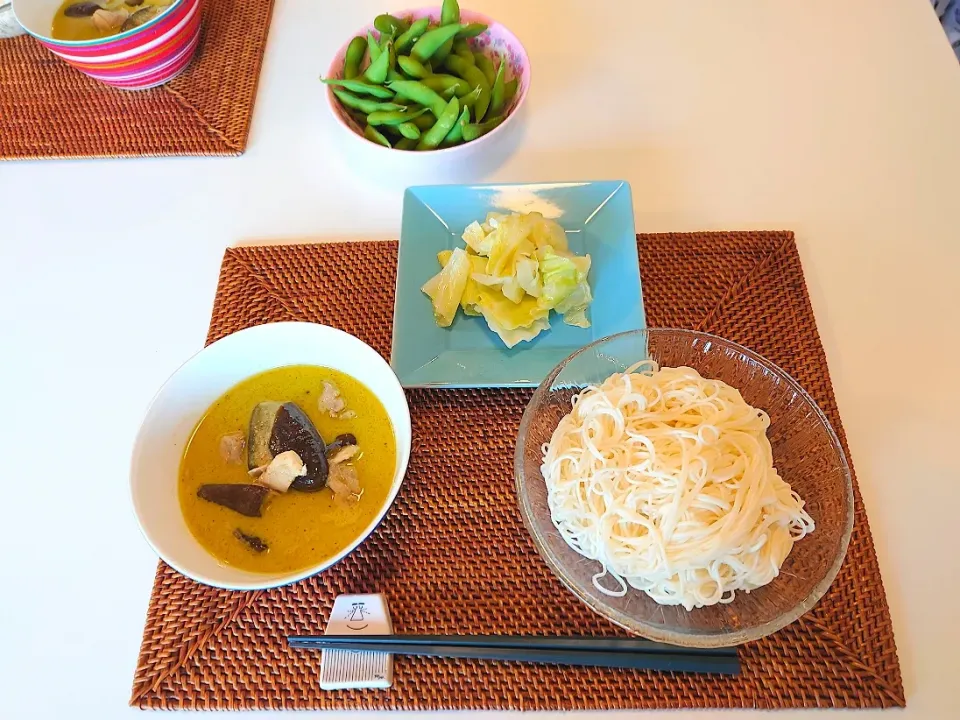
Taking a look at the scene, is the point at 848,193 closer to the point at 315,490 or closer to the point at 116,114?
the point at 315,490

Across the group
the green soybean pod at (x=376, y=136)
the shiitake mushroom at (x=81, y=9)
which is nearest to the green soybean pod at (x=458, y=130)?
the green soybean pod at (x=376, y=136)

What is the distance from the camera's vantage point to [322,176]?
140 cm

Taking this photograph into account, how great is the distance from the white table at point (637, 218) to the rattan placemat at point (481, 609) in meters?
0.05

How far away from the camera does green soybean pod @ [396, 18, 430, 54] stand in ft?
4.36

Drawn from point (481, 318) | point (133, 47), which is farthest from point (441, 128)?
point (133, 47)

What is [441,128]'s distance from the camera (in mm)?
1252

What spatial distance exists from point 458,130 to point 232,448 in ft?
2.36

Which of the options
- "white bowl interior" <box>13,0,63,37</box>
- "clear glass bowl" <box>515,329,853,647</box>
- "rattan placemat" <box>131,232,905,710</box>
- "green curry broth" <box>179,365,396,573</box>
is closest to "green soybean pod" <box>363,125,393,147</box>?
"rattan placemat" <box>131,232,905,710</box>

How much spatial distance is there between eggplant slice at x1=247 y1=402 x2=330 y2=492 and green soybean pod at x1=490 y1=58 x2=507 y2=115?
72cm

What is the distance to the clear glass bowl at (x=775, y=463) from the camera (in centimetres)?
81

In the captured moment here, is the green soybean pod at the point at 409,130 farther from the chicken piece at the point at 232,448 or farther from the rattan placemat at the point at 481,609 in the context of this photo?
the chicken piece at the point at 232,448

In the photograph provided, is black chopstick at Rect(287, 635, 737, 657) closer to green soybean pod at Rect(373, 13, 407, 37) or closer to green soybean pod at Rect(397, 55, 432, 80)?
green soybean pod at Rect(397, 55, 432, 80)

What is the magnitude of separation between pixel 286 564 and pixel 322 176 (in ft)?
2.74

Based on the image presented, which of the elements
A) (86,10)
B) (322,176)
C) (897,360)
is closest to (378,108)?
(322,176)
